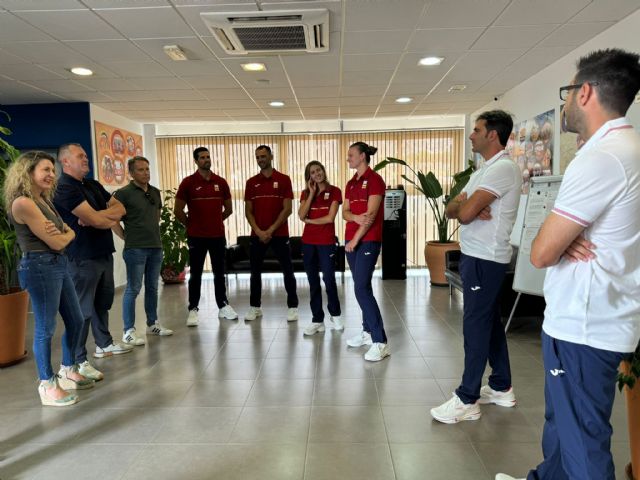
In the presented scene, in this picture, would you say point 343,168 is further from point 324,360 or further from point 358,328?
point 324,360

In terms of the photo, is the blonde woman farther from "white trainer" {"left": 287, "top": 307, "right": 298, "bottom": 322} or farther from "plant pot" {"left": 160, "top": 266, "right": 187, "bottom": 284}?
"plant pot" {"left": 160, "top": 266, "right": 187, "bottom": 284}

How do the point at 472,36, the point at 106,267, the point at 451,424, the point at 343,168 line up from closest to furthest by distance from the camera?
the point at 451,424 → the point at 106,267 → the point at 472,36 → the point at 343,168

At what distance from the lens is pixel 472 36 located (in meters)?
3.93

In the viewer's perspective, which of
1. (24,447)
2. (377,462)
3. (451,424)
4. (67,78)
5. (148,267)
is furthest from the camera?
(67,78)

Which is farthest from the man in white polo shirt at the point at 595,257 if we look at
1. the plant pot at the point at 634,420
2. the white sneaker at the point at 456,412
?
the white sneaker at the point at 456,412

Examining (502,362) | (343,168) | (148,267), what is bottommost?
(502,362)

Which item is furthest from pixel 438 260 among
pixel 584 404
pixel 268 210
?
pixel 584 404

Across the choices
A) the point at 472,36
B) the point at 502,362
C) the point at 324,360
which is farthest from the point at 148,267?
the point at 472,36

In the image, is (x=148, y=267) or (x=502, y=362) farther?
(x=148, y=267)

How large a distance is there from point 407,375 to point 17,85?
17.9 ft

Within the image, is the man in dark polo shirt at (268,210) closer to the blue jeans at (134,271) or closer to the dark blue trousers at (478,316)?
the blue jeans at (134,271)

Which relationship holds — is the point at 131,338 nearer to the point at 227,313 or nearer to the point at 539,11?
the point at 227,313

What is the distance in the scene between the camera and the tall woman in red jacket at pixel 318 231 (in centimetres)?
421

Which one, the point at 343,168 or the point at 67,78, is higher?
the point at 67,78
